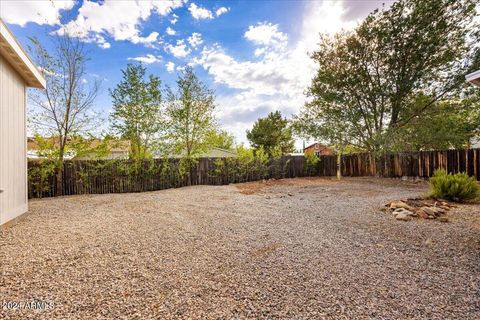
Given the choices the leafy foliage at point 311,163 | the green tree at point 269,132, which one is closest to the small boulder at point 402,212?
the leafy foliage at point 311,163

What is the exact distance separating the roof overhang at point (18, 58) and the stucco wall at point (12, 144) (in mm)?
93

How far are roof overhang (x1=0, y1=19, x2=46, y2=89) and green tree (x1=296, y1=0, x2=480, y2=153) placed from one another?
34.0 feet

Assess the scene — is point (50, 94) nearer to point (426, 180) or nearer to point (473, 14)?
point (426, 180)

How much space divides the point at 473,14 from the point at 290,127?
315 inches

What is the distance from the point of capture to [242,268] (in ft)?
6.88

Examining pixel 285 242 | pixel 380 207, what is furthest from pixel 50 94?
pixel 380 207

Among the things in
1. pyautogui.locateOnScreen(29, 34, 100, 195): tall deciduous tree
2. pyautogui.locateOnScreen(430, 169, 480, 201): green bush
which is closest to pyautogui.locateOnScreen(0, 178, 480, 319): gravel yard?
pyautogui.locateOnScreen(430, 169, 480, 201): green bush

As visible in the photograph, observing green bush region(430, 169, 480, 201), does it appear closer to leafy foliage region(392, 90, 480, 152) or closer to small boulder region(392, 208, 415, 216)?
small boulder region(392, 208, 415, 216)

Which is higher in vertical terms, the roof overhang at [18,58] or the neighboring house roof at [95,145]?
the roof overhang at [18,58]

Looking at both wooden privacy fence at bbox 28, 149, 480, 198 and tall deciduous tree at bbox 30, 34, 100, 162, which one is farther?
wooden privacy fence at bbox 28, 149, 480, 198

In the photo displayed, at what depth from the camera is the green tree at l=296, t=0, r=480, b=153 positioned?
28.0 ft

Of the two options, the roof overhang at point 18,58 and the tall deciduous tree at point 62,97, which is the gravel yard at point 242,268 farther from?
the tall deciduous tree at point 62,97

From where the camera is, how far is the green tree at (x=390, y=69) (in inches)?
336

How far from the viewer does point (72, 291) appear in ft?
5.55
